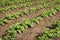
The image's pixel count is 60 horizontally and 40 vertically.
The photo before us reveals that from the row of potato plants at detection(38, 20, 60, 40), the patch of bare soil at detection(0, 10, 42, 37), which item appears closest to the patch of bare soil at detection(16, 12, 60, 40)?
the row of potato plants at detection(38, 20, 60, 40)

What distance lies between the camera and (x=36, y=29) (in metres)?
12.3

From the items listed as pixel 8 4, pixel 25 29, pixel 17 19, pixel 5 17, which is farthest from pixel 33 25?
pixel 8 4

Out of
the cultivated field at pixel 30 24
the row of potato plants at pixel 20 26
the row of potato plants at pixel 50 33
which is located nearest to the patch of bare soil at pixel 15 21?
the cultivated field at pixel 30 24

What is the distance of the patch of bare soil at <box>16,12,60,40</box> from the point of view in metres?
11.1

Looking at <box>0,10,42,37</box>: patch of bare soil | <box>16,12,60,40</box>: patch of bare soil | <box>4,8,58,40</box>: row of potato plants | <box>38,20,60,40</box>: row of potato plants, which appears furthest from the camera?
<box>0,10,42,37</box>: patch of bare soil

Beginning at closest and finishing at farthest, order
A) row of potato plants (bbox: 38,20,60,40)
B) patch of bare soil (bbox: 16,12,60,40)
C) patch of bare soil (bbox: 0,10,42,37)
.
Result: 1. row of potato plants (bbox: 38,20,60,40)
2. patch of bare soil (bbox: 16,12,60,40)
3. patch of bare soil (bbox: 0,10,42,37)

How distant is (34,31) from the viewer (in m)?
12.0

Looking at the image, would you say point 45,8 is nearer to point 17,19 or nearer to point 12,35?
point 17,19

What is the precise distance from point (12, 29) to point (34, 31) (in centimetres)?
168

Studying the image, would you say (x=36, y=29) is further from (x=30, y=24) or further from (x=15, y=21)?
(x=15, y=21)

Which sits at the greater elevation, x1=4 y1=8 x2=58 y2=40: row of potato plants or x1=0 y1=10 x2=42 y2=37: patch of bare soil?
x1=4 y1=8 x2=58 y2=40: row of potato plants

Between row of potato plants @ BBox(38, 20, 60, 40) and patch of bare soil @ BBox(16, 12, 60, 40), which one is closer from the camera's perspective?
row of potato plants @ BBox(38, 20, 60, 40)

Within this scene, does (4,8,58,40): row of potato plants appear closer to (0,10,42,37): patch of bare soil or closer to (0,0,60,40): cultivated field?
(0,0,60,40): cultivated field

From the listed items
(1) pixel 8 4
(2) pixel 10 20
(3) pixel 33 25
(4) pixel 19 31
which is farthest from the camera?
(1) pixel 8 4
